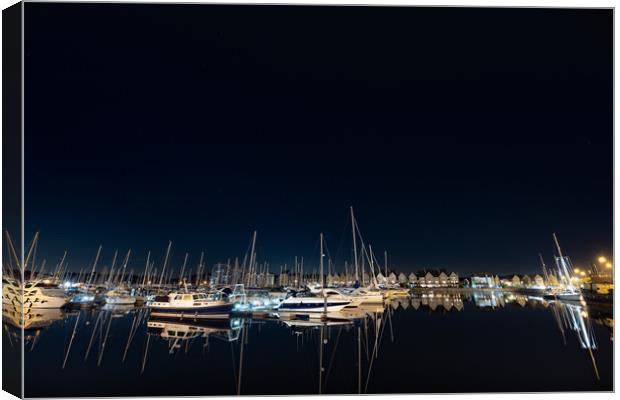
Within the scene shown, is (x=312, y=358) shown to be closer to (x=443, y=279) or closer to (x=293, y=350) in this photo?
(x=293, y=350)

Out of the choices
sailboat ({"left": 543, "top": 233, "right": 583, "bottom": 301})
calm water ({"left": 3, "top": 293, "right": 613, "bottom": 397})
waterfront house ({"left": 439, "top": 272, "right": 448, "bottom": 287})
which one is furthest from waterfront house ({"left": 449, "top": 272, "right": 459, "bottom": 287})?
calm water ({"left": 3, "top": 293, "right": 613, "bottom": 397})

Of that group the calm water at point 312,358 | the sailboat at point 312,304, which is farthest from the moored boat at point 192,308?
the sailboat at point 312,304

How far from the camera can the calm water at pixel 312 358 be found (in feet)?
19.3

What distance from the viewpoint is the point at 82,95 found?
7207 mm

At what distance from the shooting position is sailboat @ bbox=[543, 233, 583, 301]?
1803cm

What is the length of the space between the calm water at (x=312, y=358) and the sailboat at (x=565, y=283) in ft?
20.5

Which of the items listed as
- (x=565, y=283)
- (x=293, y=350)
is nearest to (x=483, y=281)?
(x=565, y=283)

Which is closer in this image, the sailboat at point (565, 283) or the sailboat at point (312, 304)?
the sailboat at point (312, 304)

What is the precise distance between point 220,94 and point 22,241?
4255 millimetres

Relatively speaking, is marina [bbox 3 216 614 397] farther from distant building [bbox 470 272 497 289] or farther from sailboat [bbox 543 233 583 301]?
distant building [bbox 470 272 497 289]

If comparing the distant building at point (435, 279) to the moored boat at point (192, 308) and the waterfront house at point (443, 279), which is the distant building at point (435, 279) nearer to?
the waterfront house at point (443, 279)

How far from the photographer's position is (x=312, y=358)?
7887 mm

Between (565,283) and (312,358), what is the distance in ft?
67.4

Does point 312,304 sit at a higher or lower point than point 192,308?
higher
